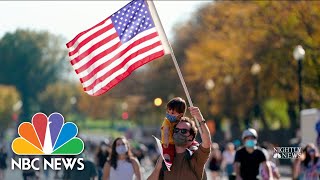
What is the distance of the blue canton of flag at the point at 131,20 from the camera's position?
44.1 feet

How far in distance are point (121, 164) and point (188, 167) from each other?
541 centimetres

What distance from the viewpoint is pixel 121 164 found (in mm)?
16156

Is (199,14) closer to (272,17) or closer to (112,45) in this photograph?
(272,17)

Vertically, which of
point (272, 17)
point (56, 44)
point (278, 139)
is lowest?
point (278, 139)

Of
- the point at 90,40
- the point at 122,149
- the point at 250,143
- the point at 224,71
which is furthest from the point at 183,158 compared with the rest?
the point at 224,71

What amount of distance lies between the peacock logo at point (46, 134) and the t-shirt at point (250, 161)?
3.69 m

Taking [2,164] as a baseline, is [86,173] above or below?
below

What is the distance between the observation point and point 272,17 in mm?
52062

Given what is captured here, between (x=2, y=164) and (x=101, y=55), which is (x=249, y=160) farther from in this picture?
(x=2, y=164)

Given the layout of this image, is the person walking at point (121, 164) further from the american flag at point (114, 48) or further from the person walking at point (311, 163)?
the person walking at point (311, 163)

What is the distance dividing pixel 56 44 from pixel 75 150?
59.0 meters

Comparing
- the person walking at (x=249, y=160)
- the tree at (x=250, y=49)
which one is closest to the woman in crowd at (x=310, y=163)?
the person walking at (x=249, y=160)

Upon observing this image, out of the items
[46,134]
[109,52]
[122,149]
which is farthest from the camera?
[46,134]

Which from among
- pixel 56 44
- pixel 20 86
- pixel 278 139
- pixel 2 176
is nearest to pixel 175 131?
pixel 2 176
